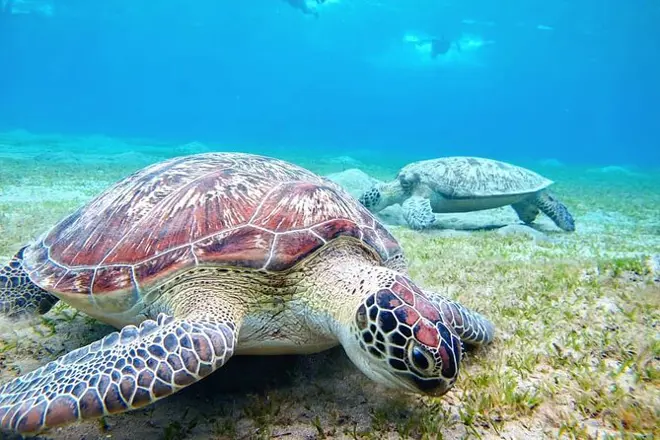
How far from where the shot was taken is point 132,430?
1.99 metres

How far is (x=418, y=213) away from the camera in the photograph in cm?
823

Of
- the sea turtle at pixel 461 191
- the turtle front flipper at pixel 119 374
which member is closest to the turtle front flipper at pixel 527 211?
the sea turtle at pixel 461 191

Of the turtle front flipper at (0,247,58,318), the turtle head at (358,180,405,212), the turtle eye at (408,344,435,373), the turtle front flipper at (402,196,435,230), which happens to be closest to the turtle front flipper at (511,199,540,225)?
the turtle front flipper at (402,196,435,230)

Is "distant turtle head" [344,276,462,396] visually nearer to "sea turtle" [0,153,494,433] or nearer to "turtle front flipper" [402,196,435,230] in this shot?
"sea turtle" [0,153,494,433]

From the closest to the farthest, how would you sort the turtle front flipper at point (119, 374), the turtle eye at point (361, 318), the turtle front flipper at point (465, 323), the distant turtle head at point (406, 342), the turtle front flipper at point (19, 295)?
the turtle front flipper at point (119, 374), the distant turtle head at point (406, 342), the turtle eye at point (361, 318), the turtle front flipper at point (465, 323), the turtle front flipper at point (19, 295)

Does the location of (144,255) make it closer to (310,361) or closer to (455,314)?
(310,361)

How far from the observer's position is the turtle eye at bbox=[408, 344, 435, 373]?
1.74 meters

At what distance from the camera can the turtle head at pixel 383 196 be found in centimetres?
925

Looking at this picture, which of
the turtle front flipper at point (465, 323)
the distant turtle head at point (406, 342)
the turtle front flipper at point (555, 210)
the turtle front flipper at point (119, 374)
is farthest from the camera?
the turtle front flipper at point (555, 210)

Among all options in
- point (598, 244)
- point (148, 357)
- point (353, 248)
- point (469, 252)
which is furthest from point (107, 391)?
point (598, 244)

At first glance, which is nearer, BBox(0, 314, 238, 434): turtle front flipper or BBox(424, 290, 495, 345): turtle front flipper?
BBox(0, 314, 238, 434): turtle front flipper

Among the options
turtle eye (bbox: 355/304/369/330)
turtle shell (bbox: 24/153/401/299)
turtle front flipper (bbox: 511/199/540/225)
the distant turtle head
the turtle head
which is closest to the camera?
the distant turtle head

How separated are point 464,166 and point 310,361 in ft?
23.9

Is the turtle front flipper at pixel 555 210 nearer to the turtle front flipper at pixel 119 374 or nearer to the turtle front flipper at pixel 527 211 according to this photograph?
the turtle front flipper at pixel 527 211
